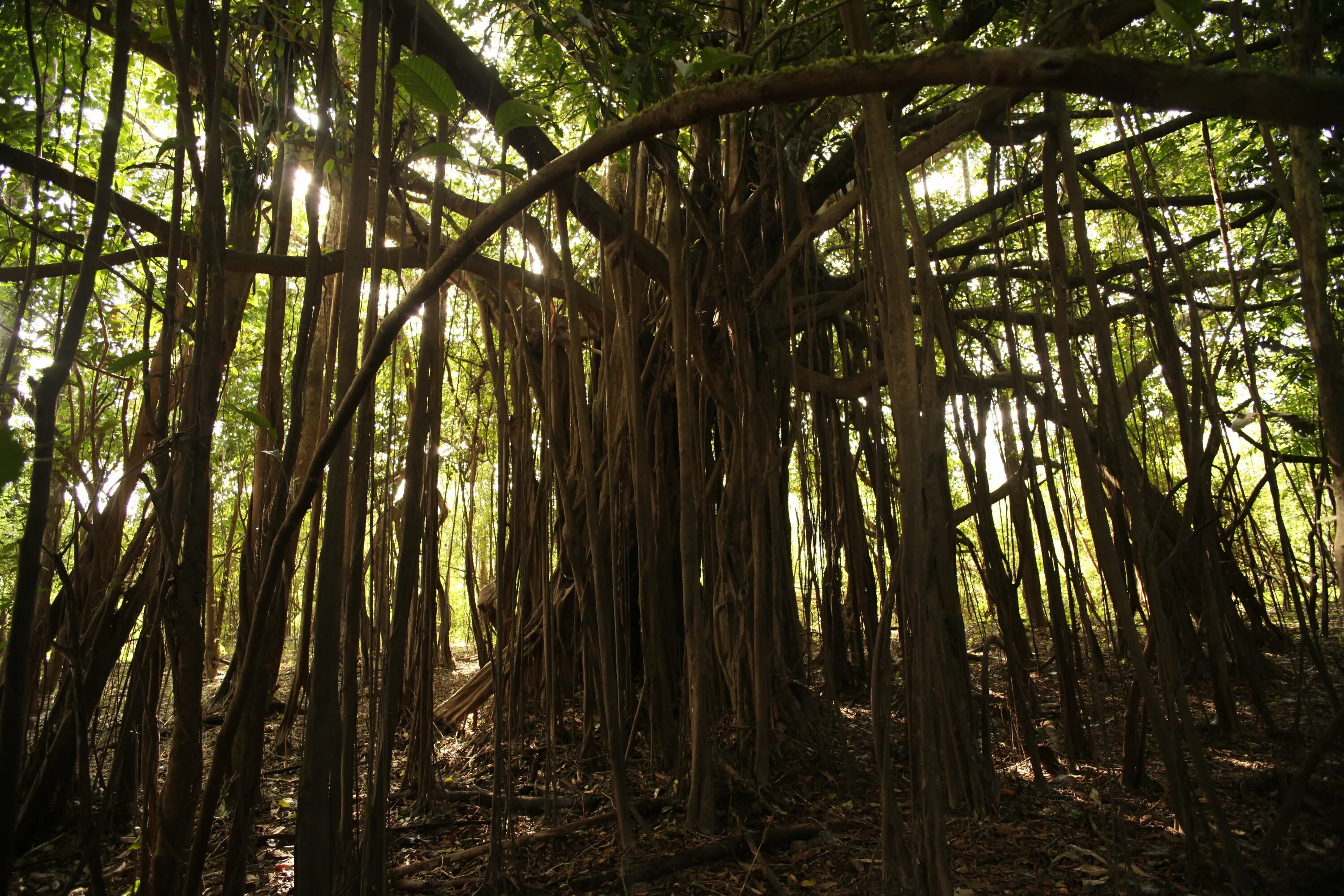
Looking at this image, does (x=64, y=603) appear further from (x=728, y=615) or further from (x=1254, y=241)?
(x=1254, y=241)

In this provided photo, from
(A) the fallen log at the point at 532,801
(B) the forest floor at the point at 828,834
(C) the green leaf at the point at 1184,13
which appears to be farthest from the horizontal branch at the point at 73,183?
(A) the fallen log at the point at 532,801

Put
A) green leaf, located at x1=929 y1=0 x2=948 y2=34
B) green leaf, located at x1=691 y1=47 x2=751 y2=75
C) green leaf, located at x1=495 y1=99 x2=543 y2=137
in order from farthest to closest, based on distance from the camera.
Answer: green leaf, located at x1=929 y1=0 x2=948 y2=34, green leaf, located at x1=495 y1=99 x2=543 y2=137, green leaf, located at x1=691 y1=47 x2=751 y2=75

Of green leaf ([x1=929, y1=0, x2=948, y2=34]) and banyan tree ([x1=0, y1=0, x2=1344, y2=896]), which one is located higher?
green leaf ([x1=929, y1=0, x2=948, y2=34])

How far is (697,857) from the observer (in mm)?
2029

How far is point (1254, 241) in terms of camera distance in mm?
3771

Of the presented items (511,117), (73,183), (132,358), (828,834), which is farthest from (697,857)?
(73,183)

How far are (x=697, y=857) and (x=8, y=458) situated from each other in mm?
1972

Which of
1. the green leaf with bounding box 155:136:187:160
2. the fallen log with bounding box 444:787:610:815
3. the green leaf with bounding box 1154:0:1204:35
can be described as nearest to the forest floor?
the fallen log with bounding box 444:787:610:815

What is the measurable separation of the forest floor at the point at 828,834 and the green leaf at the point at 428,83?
62.2 inches

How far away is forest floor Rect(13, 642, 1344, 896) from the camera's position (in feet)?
6.06

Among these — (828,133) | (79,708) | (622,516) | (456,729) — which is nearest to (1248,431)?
(828,133)

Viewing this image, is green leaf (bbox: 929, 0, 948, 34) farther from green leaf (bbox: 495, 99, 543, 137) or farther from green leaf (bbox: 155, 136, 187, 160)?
green leaf (bbox: 155, 136, 187, 160)

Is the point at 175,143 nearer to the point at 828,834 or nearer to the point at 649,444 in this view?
the point at 649,444

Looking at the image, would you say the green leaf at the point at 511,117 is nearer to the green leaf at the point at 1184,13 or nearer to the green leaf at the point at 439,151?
the green leaf at the point at 439,151
